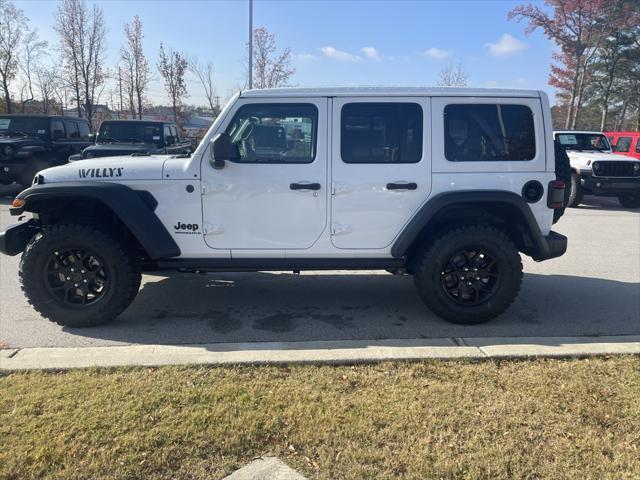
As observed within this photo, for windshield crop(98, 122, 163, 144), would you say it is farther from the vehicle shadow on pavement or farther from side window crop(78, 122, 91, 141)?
the vehicle shadow on pavement

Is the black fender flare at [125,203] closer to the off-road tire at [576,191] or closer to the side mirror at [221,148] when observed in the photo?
the side mirror at [221,148]

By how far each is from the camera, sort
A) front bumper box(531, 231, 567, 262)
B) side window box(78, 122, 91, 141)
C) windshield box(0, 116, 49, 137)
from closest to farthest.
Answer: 1. front bumper box(531, 231, 567, 262)
2. windshield box(0, 116, 49, 137)
3. side window box(78, 122, 91, 141)

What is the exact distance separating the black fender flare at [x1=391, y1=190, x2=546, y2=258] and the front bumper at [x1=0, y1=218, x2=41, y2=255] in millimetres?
3189

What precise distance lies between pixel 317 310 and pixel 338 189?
131 centimetres

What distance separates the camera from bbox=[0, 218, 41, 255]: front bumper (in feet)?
14.0

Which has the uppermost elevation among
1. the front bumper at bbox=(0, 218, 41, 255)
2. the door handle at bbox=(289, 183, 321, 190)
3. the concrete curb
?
the door handle at bbox=(289, 183, 321, 190)

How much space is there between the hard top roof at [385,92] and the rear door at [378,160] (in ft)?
0.18

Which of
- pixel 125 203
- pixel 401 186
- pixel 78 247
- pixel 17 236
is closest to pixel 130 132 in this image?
pixel 17 236

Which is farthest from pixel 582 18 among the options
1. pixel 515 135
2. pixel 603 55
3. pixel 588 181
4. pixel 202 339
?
pixel 202 339

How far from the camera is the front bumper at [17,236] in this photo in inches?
168

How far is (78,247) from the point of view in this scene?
163 inches

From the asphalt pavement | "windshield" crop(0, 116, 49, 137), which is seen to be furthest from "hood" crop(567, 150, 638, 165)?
"windshield" crop(0, 116, 49, 137)

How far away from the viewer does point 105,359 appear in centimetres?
356

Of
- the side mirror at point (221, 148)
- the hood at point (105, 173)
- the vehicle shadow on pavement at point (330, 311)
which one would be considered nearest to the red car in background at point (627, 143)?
the vehicle shadow on pavement at point (330, 311)
